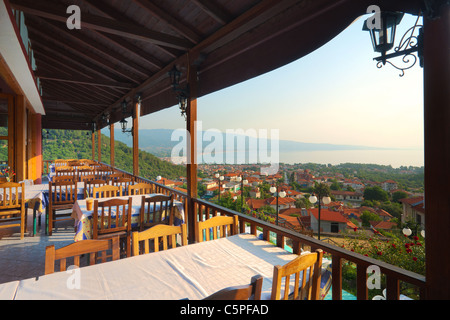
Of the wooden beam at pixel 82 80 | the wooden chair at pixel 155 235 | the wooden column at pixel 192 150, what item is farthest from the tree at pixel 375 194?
the wooden beam at pixel 82 80

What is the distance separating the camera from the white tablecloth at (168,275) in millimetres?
1238

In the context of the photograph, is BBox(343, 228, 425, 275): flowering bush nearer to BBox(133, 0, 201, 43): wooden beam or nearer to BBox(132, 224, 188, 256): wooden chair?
BBox(132, 224, 188, 256): wooden chair

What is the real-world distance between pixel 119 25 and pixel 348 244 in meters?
5.81

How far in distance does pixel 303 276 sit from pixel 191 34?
3167 millimetres

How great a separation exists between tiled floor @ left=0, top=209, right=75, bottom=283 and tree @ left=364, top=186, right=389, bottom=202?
4341 millimetres

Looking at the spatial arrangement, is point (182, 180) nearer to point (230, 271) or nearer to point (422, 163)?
point (230, 271)

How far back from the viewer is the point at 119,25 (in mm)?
3023

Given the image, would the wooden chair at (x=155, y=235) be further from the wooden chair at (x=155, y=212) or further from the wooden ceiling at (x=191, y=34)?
the wooden ceiling at (x=191, y=34)

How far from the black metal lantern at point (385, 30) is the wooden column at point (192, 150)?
260 centimetres

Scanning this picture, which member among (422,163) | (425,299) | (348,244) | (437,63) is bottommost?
(348,244)

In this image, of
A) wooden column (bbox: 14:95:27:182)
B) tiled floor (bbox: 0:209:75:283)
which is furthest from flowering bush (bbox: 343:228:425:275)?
wooden column (bbox: 14:95:27:182)

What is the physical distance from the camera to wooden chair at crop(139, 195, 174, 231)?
312cm

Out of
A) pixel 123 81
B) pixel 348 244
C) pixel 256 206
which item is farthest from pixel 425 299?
pixel 123 81

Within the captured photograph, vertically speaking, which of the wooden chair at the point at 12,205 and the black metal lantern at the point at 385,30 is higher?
the black metal lantern at the point at 385,30
